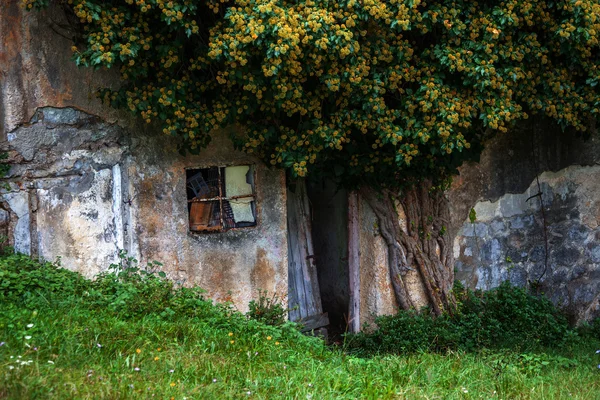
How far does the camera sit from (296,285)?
7344 mm

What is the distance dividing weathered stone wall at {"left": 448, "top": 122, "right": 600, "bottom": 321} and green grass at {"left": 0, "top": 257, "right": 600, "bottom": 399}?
2.00 meters

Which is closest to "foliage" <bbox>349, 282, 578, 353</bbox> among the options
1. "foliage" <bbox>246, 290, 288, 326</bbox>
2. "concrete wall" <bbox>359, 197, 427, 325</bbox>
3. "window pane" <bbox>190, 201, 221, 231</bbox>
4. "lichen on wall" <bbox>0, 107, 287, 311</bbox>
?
"concrete wall" <bbox>359, 197, 427, 325</bbox>

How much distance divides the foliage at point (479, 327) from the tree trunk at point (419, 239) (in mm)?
238

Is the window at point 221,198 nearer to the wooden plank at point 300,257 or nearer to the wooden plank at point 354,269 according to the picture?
the wooden plank at point 300,257

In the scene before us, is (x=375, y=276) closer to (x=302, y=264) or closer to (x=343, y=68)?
(x=302, y=264)

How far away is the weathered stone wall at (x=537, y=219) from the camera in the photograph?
301 inches

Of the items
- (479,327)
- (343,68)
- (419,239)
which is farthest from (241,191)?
(479,327)

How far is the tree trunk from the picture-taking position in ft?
23.3

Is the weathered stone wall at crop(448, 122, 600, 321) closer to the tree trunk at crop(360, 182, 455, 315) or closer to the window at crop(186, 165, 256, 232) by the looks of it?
the tree trunk at crop(360, 182, 455, 315)

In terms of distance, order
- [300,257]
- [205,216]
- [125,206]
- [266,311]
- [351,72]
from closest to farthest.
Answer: [351,72] < [125,206] < [266,311] < [205,216] < [300,257]

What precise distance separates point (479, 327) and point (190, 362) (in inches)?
148

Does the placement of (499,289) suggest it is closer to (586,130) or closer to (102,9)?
(586,130)

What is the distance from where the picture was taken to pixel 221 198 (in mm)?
6512

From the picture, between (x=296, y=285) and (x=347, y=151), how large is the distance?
162 centimetres
